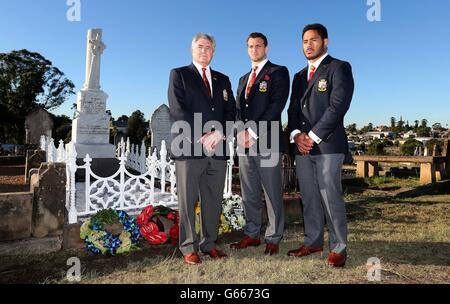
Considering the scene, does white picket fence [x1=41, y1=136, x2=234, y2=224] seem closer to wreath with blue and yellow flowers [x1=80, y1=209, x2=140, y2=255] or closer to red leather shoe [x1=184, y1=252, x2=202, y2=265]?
wreath with blue and yellow flowers [x1=80, y1=209, x2=140, y2=255]

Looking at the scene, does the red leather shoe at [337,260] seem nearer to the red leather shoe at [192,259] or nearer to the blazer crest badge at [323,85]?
the red leather shoe at [192,259]

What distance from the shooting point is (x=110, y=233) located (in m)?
4.32

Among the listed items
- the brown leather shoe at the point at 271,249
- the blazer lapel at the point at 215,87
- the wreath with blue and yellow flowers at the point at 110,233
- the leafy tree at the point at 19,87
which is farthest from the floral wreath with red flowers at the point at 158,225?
the leafy tree at the point at 19,87

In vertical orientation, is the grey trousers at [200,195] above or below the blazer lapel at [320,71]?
below

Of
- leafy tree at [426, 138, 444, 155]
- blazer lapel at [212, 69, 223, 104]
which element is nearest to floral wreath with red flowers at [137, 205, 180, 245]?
blazer lapel at [212, 69, 223, 104]

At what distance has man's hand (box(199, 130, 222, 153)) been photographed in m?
3.68

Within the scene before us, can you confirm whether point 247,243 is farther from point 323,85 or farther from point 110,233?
point 323,85

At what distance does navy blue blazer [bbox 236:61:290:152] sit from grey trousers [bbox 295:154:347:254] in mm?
457

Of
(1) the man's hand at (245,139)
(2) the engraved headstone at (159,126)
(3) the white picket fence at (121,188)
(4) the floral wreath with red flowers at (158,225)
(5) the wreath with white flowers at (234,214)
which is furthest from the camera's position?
(2) the engraved headstone at (159,126)

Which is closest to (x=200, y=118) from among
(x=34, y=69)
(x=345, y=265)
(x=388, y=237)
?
(x=345, y=265)

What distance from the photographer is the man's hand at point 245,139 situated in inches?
157

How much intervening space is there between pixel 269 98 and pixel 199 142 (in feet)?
3.39
